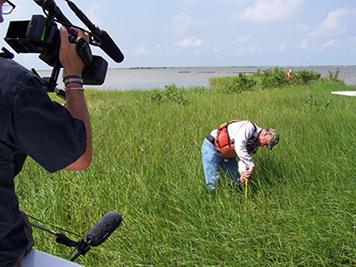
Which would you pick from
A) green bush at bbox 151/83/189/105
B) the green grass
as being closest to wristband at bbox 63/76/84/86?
the green grass

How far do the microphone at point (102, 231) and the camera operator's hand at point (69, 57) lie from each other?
1.87ft

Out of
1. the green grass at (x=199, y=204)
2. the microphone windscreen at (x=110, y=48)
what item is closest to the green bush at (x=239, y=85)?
the green grass at (x=199, y=204)

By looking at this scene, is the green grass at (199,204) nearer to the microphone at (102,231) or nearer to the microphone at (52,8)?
the microphone at (102,231)

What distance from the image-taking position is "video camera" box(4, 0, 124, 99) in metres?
0.86

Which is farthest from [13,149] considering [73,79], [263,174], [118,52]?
[263,174]

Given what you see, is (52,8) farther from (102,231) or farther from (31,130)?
(102,231)

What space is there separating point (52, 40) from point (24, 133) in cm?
33

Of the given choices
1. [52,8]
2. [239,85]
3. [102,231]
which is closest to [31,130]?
[52,8]

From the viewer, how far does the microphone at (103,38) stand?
40.3 inches

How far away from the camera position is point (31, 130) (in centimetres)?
74

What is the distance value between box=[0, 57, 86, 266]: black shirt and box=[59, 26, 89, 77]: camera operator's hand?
18cm

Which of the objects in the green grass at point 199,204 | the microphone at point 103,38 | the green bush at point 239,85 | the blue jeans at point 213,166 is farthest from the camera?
the green bush at point 239,85

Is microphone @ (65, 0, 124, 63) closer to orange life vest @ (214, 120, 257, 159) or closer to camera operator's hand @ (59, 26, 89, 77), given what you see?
camera operator's hand @ (59, 26, 89, 77)

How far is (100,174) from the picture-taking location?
131 inches
